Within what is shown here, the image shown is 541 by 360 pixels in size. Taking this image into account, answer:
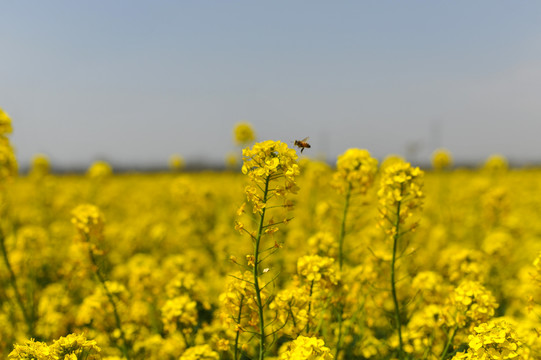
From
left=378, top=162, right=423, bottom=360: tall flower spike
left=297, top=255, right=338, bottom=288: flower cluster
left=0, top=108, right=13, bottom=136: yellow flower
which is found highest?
left=0, top=108, right=13, bottom=136: yellow flower

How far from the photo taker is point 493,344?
2002mm

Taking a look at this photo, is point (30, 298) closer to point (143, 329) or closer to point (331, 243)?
point (143, 329)

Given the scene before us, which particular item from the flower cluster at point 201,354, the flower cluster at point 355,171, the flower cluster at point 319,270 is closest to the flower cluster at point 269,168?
the flower cluster at point 319,270

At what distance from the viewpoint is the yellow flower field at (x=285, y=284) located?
2.14 m

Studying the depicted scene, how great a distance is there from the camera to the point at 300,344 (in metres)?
2.00

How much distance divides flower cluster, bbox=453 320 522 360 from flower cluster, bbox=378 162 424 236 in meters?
0.93

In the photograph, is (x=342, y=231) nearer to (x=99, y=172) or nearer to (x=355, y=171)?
(x=355, y=171)

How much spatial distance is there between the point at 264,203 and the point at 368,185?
6.33 feet

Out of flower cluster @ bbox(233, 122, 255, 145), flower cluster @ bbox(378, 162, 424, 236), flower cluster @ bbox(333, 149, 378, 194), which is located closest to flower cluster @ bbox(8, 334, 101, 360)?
flower cluster @ bbox(378, 162, 424, 236)

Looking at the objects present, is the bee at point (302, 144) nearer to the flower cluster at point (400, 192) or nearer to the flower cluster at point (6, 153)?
the flower cluster at point (400, 192)

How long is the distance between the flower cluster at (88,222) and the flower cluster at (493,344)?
314cm

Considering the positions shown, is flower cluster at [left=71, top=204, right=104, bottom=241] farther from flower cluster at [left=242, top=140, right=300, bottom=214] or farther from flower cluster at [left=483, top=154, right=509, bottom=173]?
flower cluster at [left=483, top=154, right=509, bottom=173]

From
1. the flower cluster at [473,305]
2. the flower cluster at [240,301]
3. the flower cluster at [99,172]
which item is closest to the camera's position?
the flower cluster at [240,301]

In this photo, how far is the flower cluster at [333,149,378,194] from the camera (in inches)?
143
